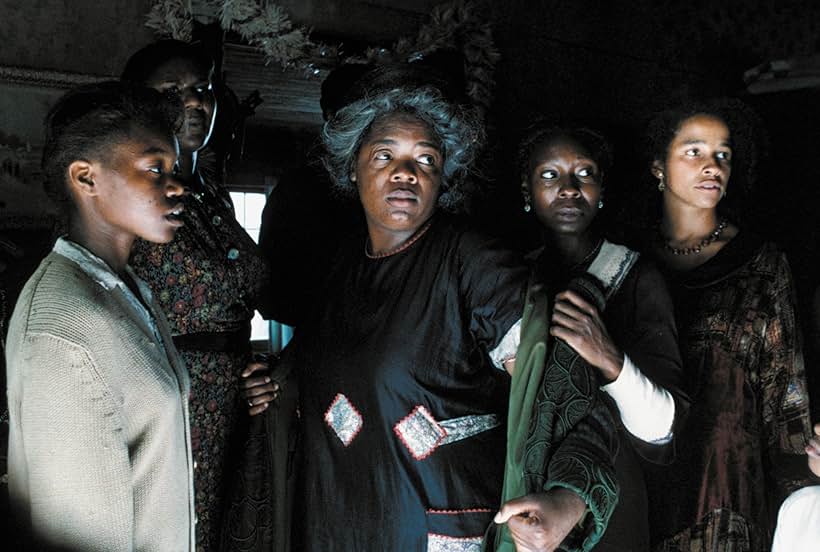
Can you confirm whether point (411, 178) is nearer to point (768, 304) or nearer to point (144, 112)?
point (144, 112)

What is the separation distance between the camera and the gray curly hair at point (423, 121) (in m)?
1.97

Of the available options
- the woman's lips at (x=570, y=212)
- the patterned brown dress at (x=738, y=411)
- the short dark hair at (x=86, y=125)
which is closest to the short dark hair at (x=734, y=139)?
the patterned brown dress at (x=738, y=411)

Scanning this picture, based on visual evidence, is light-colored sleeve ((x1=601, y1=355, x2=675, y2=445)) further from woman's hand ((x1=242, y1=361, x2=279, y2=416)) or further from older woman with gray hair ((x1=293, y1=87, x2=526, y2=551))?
woman's hand ((x1=242, y1=361, x2=279, y2=416))

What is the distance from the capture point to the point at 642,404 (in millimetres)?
1845

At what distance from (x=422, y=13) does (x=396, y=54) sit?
1.09 feet

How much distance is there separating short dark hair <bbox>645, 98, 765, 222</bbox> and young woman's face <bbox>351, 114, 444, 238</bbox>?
1.03m

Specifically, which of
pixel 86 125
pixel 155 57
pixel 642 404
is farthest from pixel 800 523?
pixel 155 57

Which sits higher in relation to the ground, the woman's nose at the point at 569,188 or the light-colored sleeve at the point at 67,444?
the woman's nose at the point at 569,188

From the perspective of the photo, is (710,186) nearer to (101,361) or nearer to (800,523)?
(800,523)

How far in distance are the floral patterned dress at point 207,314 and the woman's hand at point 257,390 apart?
0.04 metres

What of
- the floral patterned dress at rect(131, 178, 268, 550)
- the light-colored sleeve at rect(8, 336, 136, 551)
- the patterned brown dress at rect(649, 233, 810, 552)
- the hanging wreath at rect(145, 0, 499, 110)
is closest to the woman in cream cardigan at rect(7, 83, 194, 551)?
the light-colored sleeve at rect(8, 336, 136, 551)

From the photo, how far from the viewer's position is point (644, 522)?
207 cm

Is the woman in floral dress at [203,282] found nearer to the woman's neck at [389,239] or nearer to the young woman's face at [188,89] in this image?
the young woman's face at [188,89]

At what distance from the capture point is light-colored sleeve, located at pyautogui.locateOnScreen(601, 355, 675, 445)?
1.82m
